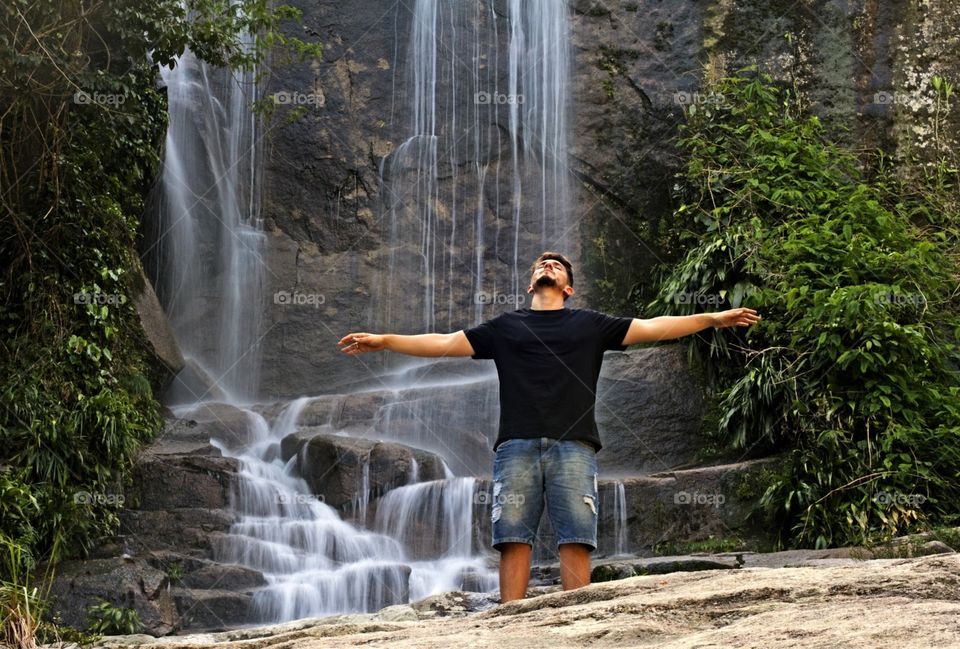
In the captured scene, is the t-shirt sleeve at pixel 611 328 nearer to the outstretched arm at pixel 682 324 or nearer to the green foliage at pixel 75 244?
the outstretched arm at pixel 682 324

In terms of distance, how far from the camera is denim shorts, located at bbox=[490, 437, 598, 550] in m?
4.90

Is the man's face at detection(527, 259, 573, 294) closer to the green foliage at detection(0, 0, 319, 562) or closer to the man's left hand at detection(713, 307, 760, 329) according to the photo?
the man's left hand at detection(713, 307, 760, 329)

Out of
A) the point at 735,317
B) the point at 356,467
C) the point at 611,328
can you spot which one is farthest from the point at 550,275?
the point at 356,467

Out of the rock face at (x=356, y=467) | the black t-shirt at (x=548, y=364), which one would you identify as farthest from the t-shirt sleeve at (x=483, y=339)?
the rock face at (x=356, y=467)

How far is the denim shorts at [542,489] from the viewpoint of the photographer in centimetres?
490

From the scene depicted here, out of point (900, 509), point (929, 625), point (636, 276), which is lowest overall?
point (900, 509)

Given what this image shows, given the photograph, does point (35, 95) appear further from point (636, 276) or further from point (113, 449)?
point (636, 276)

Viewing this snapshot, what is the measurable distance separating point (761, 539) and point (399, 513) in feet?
9.82

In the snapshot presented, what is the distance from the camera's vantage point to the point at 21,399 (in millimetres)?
9438

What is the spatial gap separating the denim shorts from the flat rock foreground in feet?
2.66

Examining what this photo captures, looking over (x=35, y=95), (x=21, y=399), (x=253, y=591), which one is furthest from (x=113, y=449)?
(x=35, y=95)

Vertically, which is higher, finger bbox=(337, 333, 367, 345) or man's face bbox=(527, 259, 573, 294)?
man's face bbox=(527, 259, 573, 294)

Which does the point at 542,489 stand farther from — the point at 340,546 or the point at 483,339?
the point at 340,546

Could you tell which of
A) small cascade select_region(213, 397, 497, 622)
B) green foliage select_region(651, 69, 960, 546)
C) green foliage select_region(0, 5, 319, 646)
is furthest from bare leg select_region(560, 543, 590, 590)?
green foliage select_region(0, 5, 319, 646)
